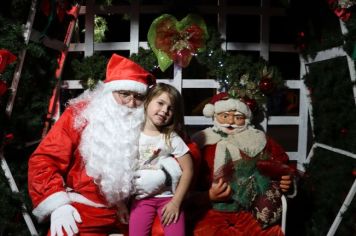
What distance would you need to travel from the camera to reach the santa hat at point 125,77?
8.34 feet

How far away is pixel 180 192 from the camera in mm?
2506

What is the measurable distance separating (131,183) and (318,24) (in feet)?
7.44

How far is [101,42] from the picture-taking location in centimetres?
388

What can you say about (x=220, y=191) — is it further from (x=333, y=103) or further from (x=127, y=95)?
(x=333, y=103)

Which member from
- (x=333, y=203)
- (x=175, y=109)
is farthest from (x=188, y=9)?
(x=333, y=203)

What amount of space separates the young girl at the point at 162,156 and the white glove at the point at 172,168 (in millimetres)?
19

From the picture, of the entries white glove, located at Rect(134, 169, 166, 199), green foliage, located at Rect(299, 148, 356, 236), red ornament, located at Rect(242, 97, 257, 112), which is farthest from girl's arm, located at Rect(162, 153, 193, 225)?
green foliage, located at Rect(299, 148, 356, 236)

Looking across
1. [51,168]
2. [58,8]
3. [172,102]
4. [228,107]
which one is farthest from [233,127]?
[58,8]

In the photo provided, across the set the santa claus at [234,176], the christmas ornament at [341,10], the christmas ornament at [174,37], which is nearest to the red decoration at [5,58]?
the christmas ornament at [174,37]

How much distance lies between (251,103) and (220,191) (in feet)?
2.94

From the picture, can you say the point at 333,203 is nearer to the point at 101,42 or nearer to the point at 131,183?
the point at 131,183

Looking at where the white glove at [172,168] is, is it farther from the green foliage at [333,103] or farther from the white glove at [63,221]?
the green foliage at [333,103]

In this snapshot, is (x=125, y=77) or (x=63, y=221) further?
(x=125, y=77)

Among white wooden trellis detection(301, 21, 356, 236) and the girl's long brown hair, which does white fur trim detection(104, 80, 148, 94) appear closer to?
the girl's long brown hair
